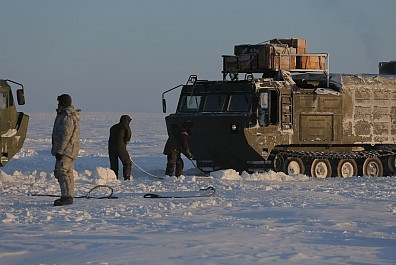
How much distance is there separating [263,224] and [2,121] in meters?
11.8

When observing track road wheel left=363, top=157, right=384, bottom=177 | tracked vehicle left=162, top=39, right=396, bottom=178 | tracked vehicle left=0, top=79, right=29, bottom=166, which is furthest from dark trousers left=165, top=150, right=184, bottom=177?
track road wheel left=363, top=157, right=384, bottom=177

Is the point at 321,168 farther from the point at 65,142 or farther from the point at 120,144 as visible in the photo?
the point at 65,142

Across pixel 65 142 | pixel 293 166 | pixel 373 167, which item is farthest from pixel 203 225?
pixel 373 167

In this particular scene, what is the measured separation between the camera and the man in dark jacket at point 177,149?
79.4 ft

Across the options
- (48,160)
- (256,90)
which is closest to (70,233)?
(256,90)

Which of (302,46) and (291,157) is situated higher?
(302,46)

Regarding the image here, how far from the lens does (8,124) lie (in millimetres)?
23438

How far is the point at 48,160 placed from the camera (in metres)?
33.4

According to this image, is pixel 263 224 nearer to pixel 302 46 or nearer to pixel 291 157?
pixel 291 157

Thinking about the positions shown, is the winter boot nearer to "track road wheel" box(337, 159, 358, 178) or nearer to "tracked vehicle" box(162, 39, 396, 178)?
"tracked vehicle" box(162, 39, 396, 178)

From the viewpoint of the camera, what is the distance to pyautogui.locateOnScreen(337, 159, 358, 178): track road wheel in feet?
86.3

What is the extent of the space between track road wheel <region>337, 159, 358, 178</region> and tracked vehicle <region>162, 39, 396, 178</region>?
1.1 inches

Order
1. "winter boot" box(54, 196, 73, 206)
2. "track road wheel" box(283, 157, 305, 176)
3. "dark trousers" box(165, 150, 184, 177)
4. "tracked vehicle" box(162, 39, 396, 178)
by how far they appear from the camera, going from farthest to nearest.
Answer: "track road wheel" box(283, 157, 305, 176) → "tracked vehicle" box(162, 39, 396, 178) → "dark trousers" box(165, 150, 184, 177) → "winter boot" box(54, 196, 73, 206)

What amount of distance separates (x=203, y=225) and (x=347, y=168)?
14.3 m
